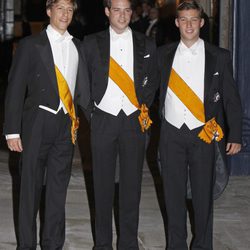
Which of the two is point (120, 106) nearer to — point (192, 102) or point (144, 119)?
point (144, 119)

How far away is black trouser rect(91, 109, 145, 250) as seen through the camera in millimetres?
6773

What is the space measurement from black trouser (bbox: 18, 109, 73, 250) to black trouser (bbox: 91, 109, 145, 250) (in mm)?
233

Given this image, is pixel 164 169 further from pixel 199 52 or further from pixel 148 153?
pixel 148 153

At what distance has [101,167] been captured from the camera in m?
6.87

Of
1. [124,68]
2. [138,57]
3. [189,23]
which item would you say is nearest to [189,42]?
[189,23]

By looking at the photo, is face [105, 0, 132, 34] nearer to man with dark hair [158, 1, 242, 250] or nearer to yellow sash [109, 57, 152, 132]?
yellow sash [109, 57, 152, 132]

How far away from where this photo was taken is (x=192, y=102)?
674 cm

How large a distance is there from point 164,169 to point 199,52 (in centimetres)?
90

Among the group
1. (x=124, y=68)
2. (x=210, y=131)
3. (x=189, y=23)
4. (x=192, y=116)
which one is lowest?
(x=210, y=131)

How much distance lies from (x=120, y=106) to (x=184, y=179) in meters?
0.72

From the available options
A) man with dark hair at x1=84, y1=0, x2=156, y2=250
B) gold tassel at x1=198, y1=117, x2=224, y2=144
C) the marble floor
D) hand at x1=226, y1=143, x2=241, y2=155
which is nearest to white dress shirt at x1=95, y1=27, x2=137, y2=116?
man with dark hair at x1=84, y1=0, x2=156, y2=250

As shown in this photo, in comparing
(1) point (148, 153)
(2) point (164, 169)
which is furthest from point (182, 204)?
(1) point (148, 153)

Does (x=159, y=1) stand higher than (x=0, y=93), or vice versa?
(x=159, y=1)

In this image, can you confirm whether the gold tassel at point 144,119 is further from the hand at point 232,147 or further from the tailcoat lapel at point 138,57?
the hand at point 232,147
